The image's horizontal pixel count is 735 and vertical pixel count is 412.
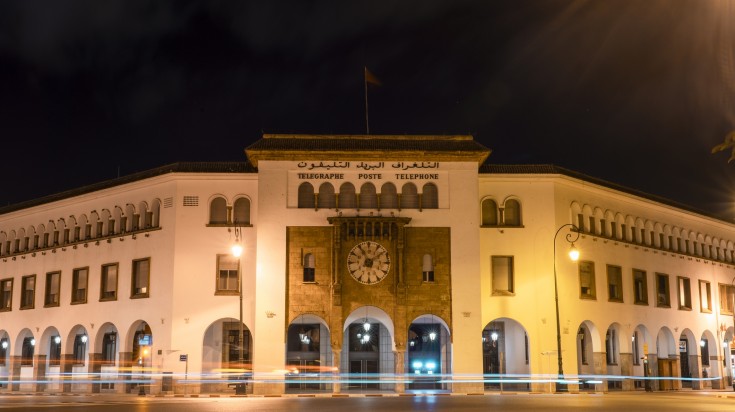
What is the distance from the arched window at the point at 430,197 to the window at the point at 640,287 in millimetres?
15276

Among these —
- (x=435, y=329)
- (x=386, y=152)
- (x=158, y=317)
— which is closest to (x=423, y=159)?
(x=386, y=152)

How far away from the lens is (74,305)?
167ft

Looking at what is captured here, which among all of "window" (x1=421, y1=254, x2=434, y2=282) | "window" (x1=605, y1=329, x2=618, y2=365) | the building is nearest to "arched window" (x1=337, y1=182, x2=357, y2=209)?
the building

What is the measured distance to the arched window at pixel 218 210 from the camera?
46.6 metres

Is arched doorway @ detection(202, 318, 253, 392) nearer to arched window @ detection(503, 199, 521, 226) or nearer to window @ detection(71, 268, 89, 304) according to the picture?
window @ detection(71, 268, 89, 304)

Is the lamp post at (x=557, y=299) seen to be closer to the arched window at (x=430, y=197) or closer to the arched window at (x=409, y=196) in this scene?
the arched window at (x=430, y=197)

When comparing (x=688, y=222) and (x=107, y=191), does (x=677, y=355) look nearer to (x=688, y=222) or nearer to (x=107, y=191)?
(x=688, y=222)

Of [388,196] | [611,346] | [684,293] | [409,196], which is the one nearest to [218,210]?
[388,196]

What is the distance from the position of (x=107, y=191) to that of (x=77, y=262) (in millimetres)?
4836

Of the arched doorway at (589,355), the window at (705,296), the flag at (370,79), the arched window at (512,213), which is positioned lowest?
the arched doorway at (589,355)

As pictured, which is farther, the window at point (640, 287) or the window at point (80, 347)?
the window at point (80, 347)

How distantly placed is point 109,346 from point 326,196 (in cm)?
1758

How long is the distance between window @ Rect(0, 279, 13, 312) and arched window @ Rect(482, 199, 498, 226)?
3157cm

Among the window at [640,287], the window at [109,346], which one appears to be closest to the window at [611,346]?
the window at [640,287]
